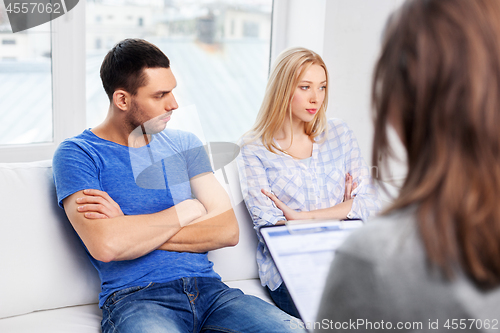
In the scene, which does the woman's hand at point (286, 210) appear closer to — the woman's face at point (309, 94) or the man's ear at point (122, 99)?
the woman's face at point (309, 94)

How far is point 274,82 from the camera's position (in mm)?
1817

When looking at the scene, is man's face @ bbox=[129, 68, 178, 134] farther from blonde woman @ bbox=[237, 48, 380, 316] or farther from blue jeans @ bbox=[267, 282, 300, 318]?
blue jeans @ bbox=[267, 282, 300, 318]

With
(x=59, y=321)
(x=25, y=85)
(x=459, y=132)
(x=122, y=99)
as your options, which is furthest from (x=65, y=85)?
(x=459, y=132)

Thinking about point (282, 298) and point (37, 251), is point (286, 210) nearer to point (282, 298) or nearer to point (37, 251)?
point (282, 298)

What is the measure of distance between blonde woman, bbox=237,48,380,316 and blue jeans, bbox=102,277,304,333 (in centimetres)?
30

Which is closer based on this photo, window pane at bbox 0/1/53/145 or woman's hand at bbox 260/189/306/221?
woman's hand at bbox 260/189/306/221

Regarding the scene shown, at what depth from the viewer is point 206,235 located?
4.77ft

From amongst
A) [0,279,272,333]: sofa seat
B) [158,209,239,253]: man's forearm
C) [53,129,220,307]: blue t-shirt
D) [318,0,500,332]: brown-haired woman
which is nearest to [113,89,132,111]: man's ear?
[53,129,220,307]: blue t-shirt

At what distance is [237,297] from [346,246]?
0.93m

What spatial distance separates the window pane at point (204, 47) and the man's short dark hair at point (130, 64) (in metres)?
0.70

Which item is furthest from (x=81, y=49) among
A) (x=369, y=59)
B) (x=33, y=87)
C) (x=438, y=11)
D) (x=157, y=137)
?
(x=438, y=11)

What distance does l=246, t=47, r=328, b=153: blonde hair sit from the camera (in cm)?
176

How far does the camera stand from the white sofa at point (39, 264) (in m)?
1.37

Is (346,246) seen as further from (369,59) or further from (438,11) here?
(369,59)
